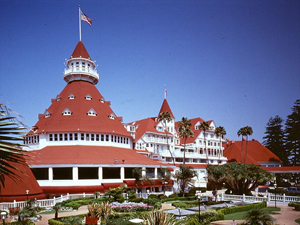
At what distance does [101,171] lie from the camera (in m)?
45.3

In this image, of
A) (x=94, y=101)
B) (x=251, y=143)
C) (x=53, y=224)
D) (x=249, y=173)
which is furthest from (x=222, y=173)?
(x=251, y=143)

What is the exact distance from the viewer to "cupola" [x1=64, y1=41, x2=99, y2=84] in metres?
59.8

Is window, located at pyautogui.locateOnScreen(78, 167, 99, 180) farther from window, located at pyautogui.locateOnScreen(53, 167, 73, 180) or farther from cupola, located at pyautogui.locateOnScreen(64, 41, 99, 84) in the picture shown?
cupola, located at pyautogui.locateOnScreen(64, 41, 99, 84)

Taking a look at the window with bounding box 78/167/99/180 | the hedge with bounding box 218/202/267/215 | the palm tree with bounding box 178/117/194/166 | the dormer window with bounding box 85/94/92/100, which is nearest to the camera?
the hedge with bounding box 218/202/267/215

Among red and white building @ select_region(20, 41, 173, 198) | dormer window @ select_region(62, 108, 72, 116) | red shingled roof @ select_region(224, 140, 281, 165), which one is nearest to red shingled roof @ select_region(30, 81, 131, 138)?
red and white building @ select_region(20, 41, 173, 198)

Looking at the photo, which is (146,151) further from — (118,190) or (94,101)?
(118,190)

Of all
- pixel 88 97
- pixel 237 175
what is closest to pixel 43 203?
pixel 88 97

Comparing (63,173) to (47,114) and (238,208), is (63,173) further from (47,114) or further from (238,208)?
(238,208)

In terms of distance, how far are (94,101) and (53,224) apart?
120 feet

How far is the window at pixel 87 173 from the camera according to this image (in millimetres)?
45575

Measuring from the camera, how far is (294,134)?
9131 cm

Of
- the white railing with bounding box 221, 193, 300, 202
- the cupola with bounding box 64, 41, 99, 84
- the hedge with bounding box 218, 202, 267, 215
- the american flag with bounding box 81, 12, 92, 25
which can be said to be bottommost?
the white railing with bounding box 221, 193, 300, 202

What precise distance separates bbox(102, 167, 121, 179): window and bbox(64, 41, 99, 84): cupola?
22.9 m

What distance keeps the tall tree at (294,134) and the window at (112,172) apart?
65.7 m
